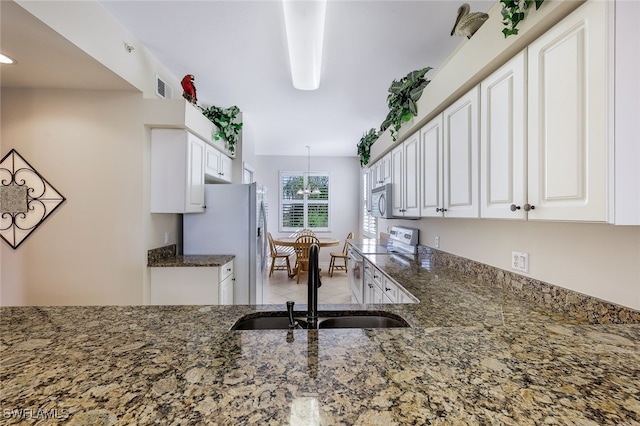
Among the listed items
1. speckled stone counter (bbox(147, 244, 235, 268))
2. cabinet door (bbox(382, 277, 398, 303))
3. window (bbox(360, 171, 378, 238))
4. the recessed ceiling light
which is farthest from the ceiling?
window (bbox(360, 171, 378, 238))

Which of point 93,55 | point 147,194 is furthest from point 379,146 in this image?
point 93,55

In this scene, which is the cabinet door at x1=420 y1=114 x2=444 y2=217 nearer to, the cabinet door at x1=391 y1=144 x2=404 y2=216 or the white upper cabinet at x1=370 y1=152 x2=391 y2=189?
the cabinet door at x1=391 y1=144 x2=404 y2=216

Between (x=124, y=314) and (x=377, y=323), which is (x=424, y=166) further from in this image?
(x=124, y=314)

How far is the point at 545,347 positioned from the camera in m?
0.84

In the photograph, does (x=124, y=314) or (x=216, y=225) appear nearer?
(x=124, y=314)

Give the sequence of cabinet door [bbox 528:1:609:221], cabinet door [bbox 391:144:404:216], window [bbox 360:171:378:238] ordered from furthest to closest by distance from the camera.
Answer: window [bbox 360:171:378:238], cabinet door [bbox 391:144:404:216], cabinet door [bbox 528:1:609:221]

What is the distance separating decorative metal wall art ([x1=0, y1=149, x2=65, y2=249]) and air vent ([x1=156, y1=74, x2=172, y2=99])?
1.21 m

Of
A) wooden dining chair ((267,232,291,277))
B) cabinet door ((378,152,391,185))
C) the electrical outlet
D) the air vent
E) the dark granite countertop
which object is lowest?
wooden dining chair ((267,232,291,277))

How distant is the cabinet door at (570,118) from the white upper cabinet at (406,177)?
4.34 ft

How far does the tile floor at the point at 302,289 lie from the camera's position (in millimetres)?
4243

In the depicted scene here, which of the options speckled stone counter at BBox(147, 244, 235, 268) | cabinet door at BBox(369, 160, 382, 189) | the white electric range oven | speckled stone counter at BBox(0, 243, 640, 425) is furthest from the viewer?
cabinet door at BBox(369, 160, 382, 189)

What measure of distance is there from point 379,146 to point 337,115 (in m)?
0.84

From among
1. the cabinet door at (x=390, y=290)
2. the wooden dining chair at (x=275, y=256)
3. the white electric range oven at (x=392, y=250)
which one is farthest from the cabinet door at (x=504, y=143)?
the wooden dining chair at (x=275, y=256)

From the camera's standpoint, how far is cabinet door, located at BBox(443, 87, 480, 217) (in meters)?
1.58
